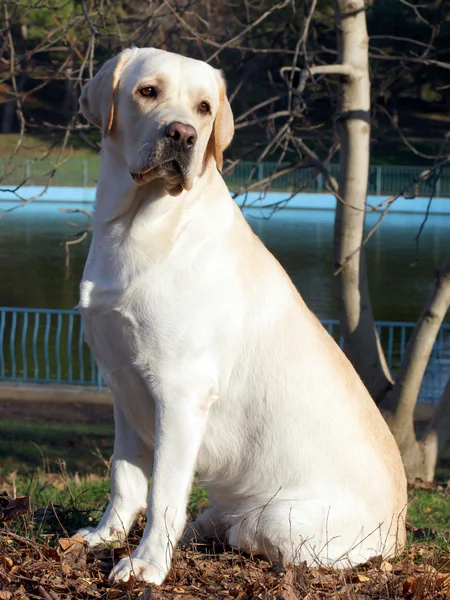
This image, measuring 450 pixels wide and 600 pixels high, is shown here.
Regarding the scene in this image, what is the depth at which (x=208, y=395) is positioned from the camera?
3.28 metres

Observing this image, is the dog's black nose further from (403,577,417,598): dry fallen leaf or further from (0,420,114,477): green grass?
(0,420,114,477): green grass

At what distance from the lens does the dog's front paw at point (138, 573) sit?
3217 millimetres

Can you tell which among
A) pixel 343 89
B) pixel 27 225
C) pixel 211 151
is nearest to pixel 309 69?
pixel 343 89

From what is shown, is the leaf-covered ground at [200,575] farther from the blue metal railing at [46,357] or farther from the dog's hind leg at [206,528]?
the blue metal railing at [46,357]

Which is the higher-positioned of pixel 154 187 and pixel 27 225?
pixel 154 187

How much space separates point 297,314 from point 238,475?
2.32 feet

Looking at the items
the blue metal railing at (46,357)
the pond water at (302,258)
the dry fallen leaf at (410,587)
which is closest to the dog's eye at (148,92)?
the dry fallen leaf at (410,587)

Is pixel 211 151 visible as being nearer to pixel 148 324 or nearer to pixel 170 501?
pixel 148 324

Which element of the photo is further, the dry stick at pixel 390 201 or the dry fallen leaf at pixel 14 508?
the dry stick at pixel 390 201

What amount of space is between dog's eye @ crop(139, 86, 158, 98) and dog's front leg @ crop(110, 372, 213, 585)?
1.07 meters

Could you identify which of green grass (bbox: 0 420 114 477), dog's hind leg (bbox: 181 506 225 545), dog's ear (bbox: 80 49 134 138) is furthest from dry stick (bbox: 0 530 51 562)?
green grass (bbox: 0 420 114 477)

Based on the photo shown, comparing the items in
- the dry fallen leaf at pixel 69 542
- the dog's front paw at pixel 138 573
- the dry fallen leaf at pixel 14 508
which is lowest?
the dry fallen leaf at pixel 14 508

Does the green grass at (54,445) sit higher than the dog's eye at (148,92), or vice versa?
the dog's eye at (148,92)

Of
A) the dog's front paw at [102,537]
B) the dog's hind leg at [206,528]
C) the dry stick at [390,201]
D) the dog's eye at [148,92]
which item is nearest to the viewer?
the dog's eye at [148,92]
